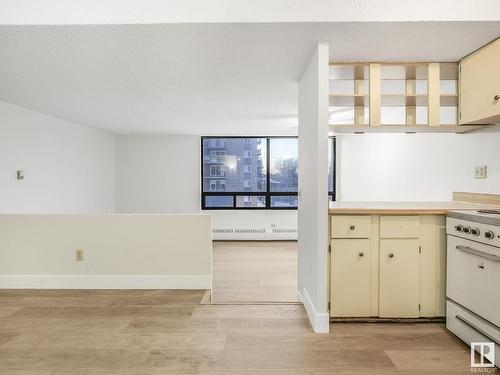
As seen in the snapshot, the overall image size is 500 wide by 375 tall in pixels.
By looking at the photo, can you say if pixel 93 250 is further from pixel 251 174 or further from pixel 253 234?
pixel 251 174

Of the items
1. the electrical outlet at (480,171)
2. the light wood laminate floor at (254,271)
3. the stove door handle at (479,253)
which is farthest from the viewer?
the light wood laminate floor at (254,271)

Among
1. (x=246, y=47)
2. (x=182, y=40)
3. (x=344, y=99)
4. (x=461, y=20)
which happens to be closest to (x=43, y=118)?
(x=182, y=40)

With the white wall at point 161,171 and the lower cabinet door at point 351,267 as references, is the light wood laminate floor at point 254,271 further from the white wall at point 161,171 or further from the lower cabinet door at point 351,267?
the white wall at point 161,171

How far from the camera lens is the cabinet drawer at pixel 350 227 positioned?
89.5 inches

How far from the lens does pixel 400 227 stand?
89.8 inches

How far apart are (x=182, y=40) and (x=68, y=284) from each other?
264 centimetres

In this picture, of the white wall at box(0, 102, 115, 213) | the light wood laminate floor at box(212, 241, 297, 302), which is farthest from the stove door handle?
the white wall at box(0, 102, 115, 213)

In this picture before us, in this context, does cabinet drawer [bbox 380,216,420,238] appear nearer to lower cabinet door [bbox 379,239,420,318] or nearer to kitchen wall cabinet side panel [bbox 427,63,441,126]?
lower cabinet door [bbox 379,239,420,318]

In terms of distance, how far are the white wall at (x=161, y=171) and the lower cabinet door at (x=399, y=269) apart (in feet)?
14.8

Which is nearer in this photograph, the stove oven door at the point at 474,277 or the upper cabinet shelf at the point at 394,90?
the stove oven door at the point at 474,277

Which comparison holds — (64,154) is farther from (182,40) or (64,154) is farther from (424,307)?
(424,307)

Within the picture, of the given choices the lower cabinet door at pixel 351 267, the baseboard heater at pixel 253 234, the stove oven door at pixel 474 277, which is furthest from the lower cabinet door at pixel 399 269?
the baseboard heater at pixel 253 234

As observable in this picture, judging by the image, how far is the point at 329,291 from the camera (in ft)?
7.50

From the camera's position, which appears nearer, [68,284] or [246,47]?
[246,47]
